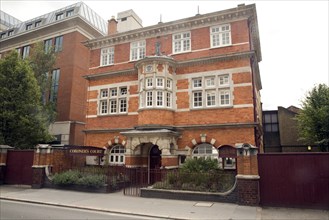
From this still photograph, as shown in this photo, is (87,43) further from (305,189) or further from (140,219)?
(305,189)

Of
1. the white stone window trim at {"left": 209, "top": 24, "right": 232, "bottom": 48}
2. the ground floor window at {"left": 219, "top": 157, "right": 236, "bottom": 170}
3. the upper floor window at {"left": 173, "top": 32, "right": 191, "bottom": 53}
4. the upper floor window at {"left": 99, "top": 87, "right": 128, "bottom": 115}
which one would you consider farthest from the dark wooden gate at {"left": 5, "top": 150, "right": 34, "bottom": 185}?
the white stone window trim at {"left": 209, "top": 24, "right": 232, "bottom": 48}

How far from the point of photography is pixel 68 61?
28328 mm

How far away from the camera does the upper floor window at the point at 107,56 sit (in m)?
21.9

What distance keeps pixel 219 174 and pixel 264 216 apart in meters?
3.50

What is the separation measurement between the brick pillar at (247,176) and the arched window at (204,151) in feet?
18.2

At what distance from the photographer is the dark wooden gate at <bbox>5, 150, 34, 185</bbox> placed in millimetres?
16406

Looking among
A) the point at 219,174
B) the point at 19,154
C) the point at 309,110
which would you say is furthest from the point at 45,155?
the point at 309,110

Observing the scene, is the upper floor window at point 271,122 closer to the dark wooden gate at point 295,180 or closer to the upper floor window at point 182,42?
the upper floor window at point 182,42

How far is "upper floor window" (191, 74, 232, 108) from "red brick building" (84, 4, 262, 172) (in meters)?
0.07

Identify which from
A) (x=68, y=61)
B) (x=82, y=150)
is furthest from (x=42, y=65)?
(x=82, y=150)

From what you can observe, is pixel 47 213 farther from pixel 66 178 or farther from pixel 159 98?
pixel 159 98

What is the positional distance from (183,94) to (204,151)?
4.40 metres


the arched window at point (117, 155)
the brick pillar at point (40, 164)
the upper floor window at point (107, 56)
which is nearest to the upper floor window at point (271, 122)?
the arched window at point (117, 155)

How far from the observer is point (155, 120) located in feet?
56.7
